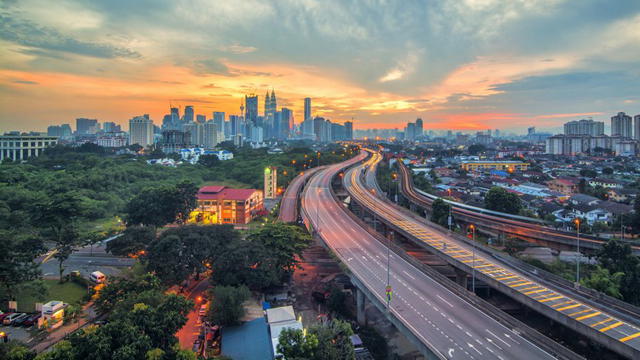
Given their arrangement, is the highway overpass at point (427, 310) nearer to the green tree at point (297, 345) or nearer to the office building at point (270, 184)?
the green tree at point (297, 345)

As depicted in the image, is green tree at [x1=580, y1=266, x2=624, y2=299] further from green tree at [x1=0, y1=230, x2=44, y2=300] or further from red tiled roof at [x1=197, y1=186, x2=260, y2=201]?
green tree at [x1=0, y1=230, x2=44, y2=300]

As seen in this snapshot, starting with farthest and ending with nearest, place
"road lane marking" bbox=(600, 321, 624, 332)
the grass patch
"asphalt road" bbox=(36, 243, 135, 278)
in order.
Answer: "asphalt road" bbox=(36, 243, 135, 278) → the grass patch → "road lane marking" bbox=(600, 321, 624, 332)

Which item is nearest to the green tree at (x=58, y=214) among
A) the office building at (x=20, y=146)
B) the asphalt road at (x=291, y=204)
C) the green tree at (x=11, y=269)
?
the green tree at (x=11, y=269)

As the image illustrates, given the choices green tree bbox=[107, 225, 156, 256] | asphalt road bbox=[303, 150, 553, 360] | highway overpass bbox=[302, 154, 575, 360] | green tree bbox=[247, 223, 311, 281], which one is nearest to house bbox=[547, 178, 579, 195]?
highway overpass bbox=[302, 154, 575, 360]

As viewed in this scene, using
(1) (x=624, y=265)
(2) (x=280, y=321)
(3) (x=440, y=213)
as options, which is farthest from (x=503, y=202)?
(2) (x=280, y=321)

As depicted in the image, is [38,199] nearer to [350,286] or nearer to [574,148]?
[350,286]

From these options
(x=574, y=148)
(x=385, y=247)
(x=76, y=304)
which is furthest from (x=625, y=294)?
(x=574, y=148)
